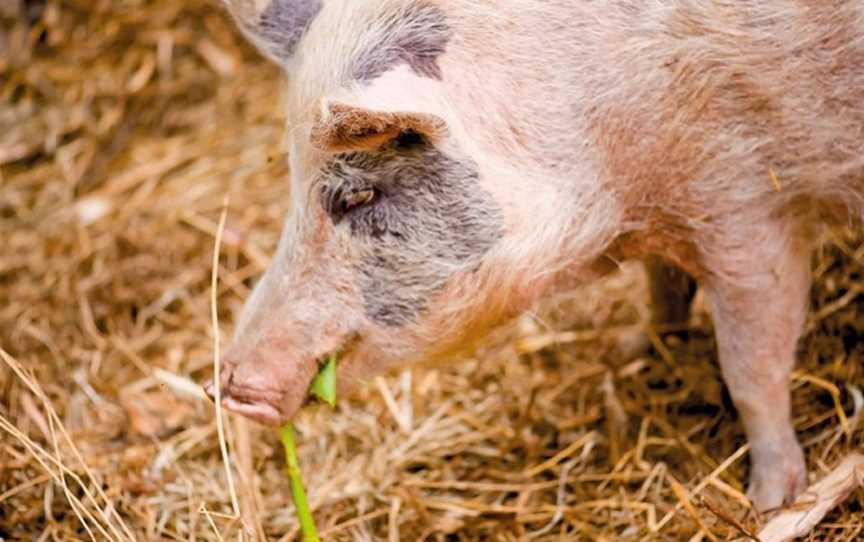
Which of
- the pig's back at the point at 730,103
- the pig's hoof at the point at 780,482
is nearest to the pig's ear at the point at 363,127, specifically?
the pig's back at the point at 730,103

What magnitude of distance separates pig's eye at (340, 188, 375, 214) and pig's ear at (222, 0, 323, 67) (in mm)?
→ 381

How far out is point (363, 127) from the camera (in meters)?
2.01

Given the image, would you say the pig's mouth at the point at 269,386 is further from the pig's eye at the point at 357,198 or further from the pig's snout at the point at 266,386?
the pig's eye at the point at 357,198

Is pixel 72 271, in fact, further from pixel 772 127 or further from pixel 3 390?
pixel 772 127

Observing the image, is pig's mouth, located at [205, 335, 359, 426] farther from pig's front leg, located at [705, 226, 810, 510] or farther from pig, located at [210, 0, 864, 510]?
pig's front leg, located at [705, 226, 810, 510]

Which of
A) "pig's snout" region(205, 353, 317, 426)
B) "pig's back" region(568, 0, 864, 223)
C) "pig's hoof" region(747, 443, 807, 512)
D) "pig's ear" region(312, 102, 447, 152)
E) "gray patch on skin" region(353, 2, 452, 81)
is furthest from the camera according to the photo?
"pig's hoof" region(747, 443, 807, 512)

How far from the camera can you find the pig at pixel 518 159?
7.18 feet

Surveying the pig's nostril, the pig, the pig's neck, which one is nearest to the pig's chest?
the pig

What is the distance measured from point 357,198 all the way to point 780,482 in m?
1.13

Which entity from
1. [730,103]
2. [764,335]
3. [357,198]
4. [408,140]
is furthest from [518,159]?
[764,335]

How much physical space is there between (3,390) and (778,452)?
1.88 m

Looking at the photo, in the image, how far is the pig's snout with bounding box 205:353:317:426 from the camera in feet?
7.79

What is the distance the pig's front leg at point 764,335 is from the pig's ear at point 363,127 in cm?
72

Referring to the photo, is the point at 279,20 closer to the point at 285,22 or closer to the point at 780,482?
the point at 285,22
